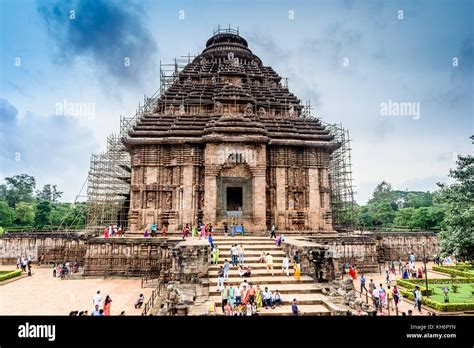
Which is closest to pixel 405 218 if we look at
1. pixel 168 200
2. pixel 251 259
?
Answer: pixel 168 200

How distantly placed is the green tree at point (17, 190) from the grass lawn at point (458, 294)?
70.4m

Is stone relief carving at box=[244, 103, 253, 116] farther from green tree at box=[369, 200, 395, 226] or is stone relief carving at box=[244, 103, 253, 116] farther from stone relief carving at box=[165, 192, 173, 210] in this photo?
green tree at box=[369, 200, 395, 226]

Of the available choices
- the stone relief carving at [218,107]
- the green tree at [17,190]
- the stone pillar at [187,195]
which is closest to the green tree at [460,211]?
the stone pillar at [187,195]

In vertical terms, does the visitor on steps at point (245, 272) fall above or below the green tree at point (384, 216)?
below

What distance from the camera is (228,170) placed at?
76.2ft

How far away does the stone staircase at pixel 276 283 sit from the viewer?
10.7 m

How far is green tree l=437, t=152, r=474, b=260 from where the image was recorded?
12.4 m

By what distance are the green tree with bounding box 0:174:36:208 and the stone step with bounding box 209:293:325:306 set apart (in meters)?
66.5

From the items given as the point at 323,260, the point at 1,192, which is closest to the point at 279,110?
the point at 323,260
